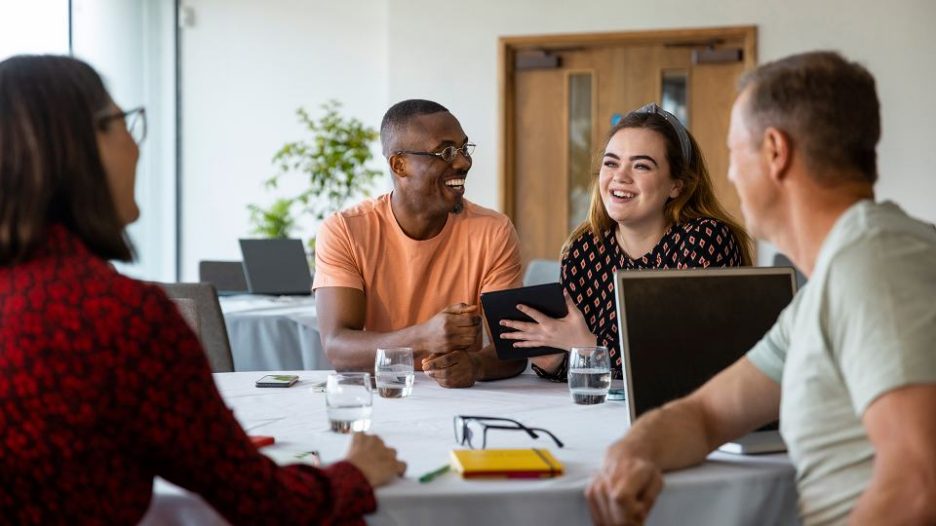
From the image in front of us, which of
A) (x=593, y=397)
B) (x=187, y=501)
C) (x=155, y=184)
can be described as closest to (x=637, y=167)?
(x=593, y=397)

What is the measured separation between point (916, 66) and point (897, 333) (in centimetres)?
584

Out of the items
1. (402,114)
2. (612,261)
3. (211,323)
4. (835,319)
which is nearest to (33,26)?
(211,323)

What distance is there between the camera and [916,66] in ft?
21.0

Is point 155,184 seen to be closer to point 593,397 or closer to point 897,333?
point 593,397

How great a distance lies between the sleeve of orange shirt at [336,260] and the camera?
283 cm

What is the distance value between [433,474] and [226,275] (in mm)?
4305

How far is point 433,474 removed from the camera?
1502 mm

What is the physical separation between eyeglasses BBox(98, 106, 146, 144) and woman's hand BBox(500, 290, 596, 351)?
1.10m

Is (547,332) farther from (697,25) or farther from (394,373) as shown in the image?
(697,25)

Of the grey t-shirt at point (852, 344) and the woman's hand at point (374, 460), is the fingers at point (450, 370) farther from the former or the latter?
the grey t-shirt at point (852, 344)

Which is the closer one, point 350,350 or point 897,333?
point 897,333

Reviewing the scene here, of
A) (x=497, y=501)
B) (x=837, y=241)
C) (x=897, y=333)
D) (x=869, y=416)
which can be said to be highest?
(x=837, y=241)

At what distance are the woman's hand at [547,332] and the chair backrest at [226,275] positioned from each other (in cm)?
353

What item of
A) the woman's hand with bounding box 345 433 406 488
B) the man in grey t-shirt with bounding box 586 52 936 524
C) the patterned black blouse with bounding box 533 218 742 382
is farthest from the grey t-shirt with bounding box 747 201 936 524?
the patterned black blouse with bounding box 533 218 742 382
